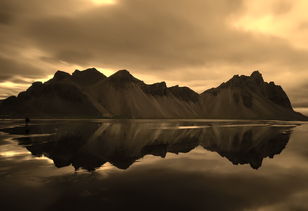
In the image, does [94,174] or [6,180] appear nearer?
[6,180]

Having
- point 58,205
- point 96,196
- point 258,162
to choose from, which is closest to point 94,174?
point 96,196

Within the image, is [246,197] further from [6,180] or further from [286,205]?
[6,180]

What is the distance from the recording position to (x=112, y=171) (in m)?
16.7

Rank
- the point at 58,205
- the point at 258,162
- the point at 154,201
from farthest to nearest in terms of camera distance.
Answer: the point at 258,162 → the point at 154,201 → the point at 58,205

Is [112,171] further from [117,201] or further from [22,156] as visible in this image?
[22,156]

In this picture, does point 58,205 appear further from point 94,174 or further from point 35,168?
point 35,168

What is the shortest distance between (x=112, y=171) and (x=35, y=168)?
5.45m

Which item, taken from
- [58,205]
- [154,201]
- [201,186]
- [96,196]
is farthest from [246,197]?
[58,205]

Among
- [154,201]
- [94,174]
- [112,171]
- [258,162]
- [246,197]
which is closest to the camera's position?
[154,201]

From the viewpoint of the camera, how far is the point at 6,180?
1415 centimetres

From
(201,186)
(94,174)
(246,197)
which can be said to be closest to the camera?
(246,197)

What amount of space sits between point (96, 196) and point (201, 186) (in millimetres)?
5823

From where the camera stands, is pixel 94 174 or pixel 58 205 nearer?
pixel 58 205

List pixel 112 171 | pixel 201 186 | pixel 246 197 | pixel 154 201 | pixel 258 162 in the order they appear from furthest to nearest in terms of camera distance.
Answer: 1. pixel 258 162
2. pixel 112 171
3. pixel 201 186
4. pixel 246 197
5. pixel 154 201
